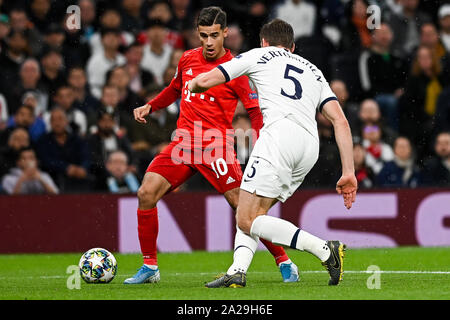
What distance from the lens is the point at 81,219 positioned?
38.9ft

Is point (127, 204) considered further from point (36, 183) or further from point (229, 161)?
point (229, 161)

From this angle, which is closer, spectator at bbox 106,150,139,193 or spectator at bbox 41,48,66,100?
spectator at bbox 106,150,139,193

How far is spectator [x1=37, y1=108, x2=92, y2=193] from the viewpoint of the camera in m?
12.2

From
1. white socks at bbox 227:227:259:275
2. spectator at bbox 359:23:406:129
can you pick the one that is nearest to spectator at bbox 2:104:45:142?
spectator at bbox 359:23:406:129

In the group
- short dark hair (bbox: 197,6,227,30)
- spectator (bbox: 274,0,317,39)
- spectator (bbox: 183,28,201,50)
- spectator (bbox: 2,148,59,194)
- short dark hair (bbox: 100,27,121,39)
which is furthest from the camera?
spectator (bbox: 274,0,317,39)

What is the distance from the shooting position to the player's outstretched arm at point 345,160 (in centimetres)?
653

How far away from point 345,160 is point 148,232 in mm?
1906

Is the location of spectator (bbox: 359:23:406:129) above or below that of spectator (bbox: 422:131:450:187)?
above

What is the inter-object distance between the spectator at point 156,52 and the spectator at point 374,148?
3.04 meters

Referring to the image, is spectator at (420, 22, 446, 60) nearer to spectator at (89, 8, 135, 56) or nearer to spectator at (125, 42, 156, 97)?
spectator at (125, 42, 156, 97)

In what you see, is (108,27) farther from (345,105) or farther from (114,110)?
(345,105)

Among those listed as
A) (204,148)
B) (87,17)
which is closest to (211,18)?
(204,148)

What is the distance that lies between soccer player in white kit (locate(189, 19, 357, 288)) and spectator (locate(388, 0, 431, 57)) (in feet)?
24.2
